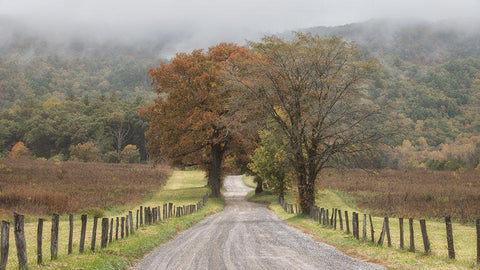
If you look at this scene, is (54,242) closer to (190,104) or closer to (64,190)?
(64,190)

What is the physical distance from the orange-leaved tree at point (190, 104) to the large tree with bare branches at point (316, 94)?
11.0 metres

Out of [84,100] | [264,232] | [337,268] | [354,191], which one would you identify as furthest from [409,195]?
[84,100]

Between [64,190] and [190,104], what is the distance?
14.8 meters

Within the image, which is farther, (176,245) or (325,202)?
(325,202)

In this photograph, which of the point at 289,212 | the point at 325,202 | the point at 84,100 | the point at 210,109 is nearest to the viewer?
the point at 289,212

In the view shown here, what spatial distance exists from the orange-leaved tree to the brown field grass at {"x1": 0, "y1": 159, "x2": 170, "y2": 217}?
Result: 6870mm

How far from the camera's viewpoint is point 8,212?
27.8 metres

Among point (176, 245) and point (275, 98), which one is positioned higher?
point (275, 98)

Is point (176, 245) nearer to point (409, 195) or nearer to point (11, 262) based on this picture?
point (11, 262)

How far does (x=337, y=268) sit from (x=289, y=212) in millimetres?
24319

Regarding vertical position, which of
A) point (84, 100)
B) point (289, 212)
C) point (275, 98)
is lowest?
point (289, 212)

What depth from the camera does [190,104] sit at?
4491cm

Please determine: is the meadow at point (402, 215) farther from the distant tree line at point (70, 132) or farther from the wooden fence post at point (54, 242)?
the distant tree line at point (70, 132)

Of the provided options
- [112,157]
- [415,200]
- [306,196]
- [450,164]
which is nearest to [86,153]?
[112,157]
